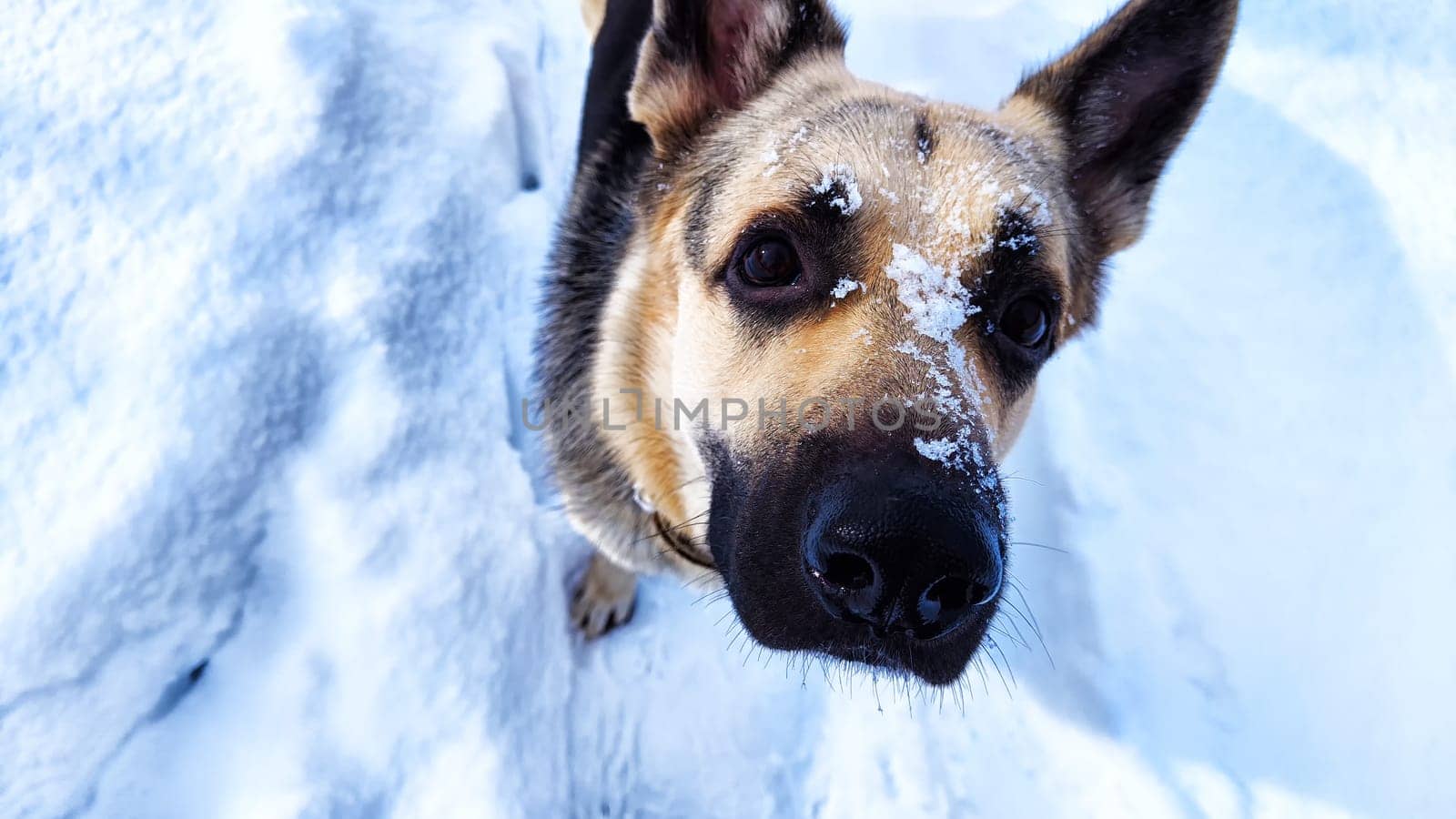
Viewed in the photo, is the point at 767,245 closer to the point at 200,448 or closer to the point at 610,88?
the point at 610,88

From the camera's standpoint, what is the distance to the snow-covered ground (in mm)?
1994

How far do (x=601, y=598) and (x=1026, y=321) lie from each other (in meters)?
1.83

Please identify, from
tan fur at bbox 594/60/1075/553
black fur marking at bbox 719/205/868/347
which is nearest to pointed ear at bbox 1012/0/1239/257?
tan fur at bbox 594/60/1075/553

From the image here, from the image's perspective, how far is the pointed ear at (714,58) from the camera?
2.13 metres

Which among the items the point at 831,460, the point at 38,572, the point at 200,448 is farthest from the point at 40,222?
the point at 831,460

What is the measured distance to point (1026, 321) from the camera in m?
1.86

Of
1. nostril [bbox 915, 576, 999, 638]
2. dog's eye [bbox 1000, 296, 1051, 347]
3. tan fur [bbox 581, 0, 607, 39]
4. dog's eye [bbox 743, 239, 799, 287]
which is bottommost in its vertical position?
nostril [bbox 915, 576, 999, 638]

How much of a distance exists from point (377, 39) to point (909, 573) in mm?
4017

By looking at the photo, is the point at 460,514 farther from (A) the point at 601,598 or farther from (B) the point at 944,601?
(B) the point at 944,601

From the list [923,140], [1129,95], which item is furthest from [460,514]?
[1129,95]

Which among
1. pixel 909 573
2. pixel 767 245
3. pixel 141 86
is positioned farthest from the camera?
pixel 141 86

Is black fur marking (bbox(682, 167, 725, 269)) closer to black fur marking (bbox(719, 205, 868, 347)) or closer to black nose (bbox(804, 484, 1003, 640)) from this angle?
black fur marking (bbox(719, 205, 868, 347))

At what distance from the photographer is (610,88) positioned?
2959mm

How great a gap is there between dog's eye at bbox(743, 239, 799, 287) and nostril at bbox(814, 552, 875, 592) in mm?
788
